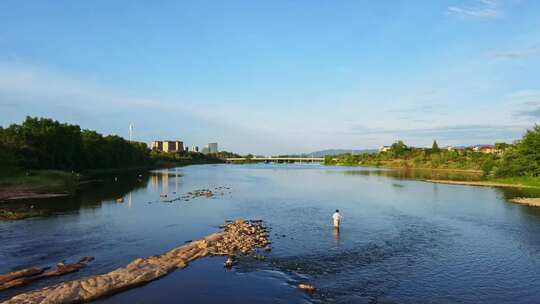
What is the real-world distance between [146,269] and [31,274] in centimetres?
614

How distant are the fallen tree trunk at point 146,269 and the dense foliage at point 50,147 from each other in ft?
193

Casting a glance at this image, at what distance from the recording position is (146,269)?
22547 mm

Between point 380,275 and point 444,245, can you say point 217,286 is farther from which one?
point 444,245

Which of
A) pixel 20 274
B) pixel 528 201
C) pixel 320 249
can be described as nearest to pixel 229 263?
pixel 320 249

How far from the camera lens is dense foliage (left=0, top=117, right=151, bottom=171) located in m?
78.2

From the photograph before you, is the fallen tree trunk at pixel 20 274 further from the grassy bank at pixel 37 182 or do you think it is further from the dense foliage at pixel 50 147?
the dense foliage at pixel 50 147

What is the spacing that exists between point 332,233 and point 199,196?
34.2 meters

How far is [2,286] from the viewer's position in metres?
19.7

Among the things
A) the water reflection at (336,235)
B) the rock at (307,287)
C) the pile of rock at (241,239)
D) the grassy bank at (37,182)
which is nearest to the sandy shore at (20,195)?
the grassy bank at (37,182)

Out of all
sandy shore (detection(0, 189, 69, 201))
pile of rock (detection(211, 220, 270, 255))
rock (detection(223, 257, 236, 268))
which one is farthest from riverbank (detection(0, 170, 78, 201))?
rock (detection(223, 257, 236, 268))

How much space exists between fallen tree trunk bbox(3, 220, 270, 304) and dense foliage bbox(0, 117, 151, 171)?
58.9 meters

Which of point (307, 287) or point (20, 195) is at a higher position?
point (20, 195)

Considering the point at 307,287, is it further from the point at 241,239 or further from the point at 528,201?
the point at 528,201

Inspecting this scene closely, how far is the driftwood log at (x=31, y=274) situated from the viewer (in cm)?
2017
